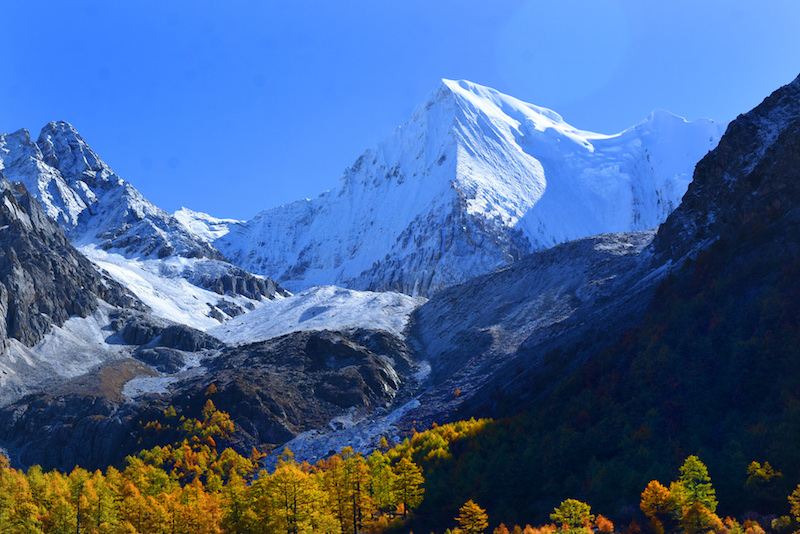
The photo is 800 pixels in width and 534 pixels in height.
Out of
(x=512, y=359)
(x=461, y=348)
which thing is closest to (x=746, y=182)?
(x=512, y=359)

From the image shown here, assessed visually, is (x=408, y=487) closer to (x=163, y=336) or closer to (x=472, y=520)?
(x=472, y=520)

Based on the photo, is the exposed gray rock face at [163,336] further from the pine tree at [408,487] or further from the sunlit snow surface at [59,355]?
the pine tree at [408,487]

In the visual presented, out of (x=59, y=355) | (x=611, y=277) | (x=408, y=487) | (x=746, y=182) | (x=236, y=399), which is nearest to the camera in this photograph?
(x=408, y=487)

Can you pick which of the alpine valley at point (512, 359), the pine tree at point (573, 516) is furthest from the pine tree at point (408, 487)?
the pine tree at point (573, 516)

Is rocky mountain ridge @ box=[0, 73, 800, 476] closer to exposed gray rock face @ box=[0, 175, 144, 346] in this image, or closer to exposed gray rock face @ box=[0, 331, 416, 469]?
exposed gray rock face @ box=[0, 331, 416, 469]

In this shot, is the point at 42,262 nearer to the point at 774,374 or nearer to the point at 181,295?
the point at 181,295

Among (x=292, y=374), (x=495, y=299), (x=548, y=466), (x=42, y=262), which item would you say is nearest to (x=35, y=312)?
(x=42, y=262)
